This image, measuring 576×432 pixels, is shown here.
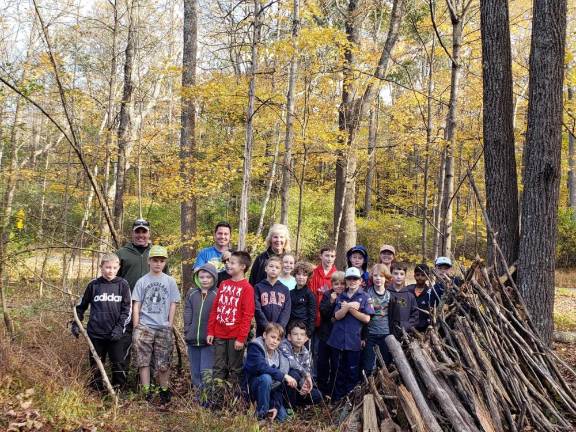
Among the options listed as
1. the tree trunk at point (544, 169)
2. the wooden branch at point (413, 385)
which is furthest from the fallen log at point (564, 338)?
the wooden branch at point (413, 385)

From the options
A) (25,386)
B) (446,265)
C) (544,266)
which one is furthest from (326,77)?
(25,386)

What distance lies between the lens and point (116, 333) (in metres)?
5.34

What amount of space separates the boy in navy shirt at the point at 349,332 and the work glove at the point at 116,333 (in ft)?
7.35

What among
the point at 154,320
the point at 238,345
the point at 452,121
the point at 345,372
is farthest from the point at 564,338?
the point at 154,320

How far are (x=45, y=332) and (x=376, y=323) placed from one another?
4.30 m

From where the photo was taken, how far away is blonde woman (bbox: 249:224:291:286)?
18.5ft

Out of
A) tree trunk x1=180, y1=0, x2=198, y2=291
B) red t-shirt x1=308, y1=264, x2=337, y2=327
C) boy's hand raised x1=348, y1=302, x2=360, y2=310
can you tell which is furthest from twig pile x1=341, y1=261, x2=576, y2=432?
tree trunk x1=180, y1=0, x2=198, y2=291

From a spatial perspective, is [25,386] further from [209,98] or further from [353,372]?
[209,98]

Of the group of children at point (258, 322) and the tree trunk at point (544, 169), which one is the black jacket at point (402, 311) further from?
the tree trunk at point (544, 169)

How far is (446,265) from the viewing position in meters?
6.02

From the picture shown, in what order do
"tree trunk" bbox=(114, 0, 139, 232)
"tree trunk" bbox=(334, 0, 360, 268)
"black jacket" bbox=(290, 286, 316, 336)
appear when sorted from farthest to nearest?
"tree trunk" bbox=(114, 0, 139, 232) < "tree trunk" bbox=(334, 0, 360, 268) < "black jacket" bbox=(290, 286, 316, 336)

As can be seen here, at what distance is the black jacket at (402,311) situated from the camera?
5.62 metres

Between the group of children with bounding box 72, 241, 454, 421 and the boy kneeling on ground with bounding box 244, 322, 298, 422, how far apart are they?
1cm

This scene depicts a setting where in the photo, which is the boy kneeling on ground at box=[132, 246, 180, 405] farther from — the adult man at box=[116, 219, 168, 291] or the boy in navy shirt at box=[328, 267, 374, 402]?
the boy in navy shirt at box=[328, 267, 374, 402]
